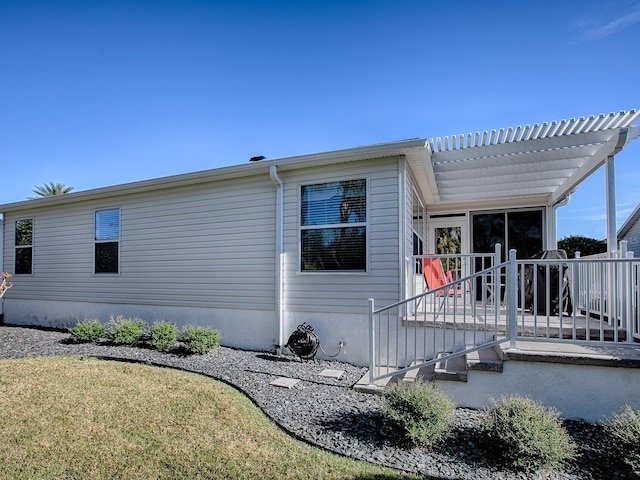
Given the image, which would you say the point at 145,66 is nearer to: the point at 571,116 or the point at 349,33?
the point at 349,33

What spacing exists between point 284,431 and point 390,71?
22.1 ft

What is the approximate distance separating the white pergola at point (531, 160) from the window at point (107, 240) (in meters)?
6.80

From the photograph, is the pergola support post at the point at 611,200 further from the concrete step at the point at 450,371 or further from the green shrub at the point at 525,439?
the green shrub at the point at 525,439

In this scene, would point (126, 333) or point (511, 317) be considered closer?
point (511, 317)

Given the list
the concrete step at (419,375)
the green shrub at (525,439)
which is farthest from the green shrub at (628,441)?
the concrete step at (419,375)

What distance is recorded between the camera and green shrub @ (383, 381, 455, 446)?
2904 millimetres

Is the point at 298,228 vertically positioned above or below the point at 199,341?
above

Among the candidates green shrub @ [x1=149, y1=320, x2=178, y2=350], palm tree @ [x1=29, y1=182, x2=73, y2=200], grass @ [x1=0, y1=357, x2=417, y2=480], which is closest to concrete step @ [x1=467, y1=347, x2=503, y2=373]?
grass @ [x1=0, y1=357, x2=417, y2=480]

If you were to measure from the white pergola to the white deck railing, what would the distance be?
0.99 meters

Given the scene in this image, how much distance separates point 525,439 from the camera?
263 cm

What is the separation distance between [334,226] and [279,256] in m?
1.11

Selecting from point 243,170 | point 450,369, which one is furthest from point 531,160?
point 243,170

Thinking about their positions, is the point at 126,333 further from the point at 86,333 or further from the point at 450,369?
the point at 450,369

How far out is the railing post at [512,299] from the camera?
3.71 meters
